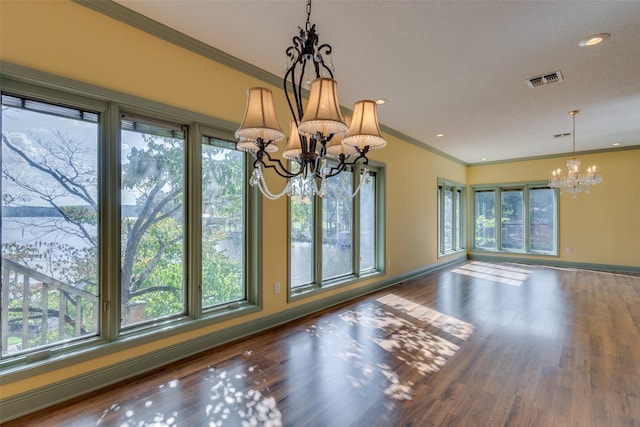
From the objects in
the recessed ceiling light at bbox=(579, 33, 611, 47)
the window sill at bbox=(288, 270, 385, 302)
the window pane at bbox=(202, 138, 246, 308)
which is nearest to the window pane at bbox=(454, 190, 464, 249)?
the window sill at bbox=(288, 270, 385, 302)

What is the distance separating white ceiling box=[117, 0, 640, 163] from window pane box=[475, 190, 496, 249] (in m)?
4.13

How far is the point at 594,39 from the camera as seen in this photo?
263 centimetres

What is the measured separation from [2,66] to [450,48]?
329 cm

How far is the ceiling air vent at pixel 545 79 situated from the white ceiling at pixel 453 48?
77 millimetres

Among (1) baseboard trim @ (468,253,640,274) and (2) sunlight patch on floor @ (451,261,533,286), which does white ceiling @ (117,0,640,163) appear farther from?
(1) baseboard trim @ (468,253,640,274)

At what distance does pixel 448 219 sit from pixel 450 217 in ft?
0.54

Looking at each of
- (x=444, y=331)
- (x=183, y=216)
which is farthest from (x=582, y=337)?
(x=183, y=216)

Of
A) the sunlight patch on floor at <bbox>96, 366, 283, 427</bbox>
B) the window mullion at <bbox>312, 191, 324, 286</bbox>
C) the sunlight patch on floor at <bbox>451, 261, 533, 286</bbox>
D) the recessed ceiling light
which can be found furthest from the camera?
the sunlight patch on floor at <bbox>451, 261, 533, 286</bbox>

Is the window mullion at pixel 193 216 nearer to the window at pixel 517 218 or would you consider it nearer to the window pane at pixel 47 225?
the window pane at pixel 47 225

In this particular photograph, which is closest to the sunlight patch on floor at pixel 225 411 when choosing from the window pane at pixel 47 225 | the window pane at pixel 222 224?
the window pane at pixel 47 225

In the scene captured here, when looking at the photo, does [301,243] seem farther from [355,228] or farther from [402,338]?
[402,338]

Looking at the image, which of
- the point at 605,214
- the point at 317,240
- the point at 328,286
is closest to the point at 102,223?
the point at 317,240

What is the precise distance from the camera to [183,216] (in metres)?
2.82

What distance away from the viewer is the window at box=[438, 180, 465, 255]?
7.49 metres
